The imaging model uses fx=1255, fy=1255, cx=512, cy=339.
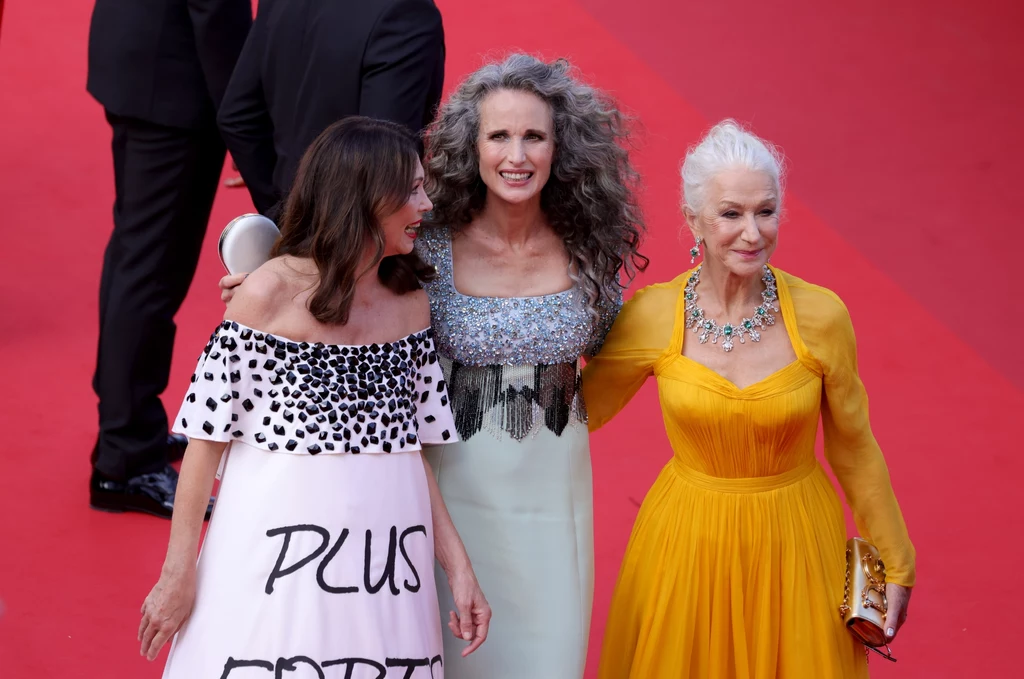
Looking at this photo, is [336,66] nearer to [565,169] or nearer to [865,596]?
[565,169]

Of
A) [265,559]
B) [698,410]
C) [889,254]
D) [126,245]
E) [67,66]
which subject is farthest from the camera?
[67,66]

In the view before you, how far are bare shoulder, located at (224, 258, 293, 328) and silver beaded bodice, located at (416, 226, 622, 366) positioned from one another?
50 centimetres

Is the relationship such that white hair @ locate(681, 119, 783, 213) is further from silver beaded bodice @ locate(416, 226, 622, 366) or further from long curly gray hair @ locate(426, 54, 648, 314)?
silver beaded bodice @ locate(416, 226, 622, 366)

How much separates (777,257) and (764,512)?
10.7 ft

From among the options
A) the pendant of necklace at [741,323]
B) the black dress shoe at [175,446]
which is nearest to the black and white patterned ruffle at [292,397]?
the pendant of necklace at [741,323]

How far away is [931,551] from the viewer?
3.77 meters

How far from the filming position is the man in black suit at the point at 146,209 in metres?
3.69

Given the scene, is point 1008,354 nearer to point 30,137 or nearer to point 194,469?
point 194,469

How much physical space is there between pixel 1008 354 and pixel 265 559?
3.78 meters

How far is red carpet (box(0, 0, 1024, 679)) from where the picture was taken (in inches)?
138

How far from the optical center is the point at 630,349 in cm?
253

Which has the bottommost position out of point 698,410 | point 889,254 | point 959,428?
point 698,410

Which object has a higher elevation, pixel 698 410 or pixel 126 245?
pixel 126 245

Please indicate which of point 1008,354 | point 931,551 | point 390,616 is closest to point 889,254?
point 1008,354
